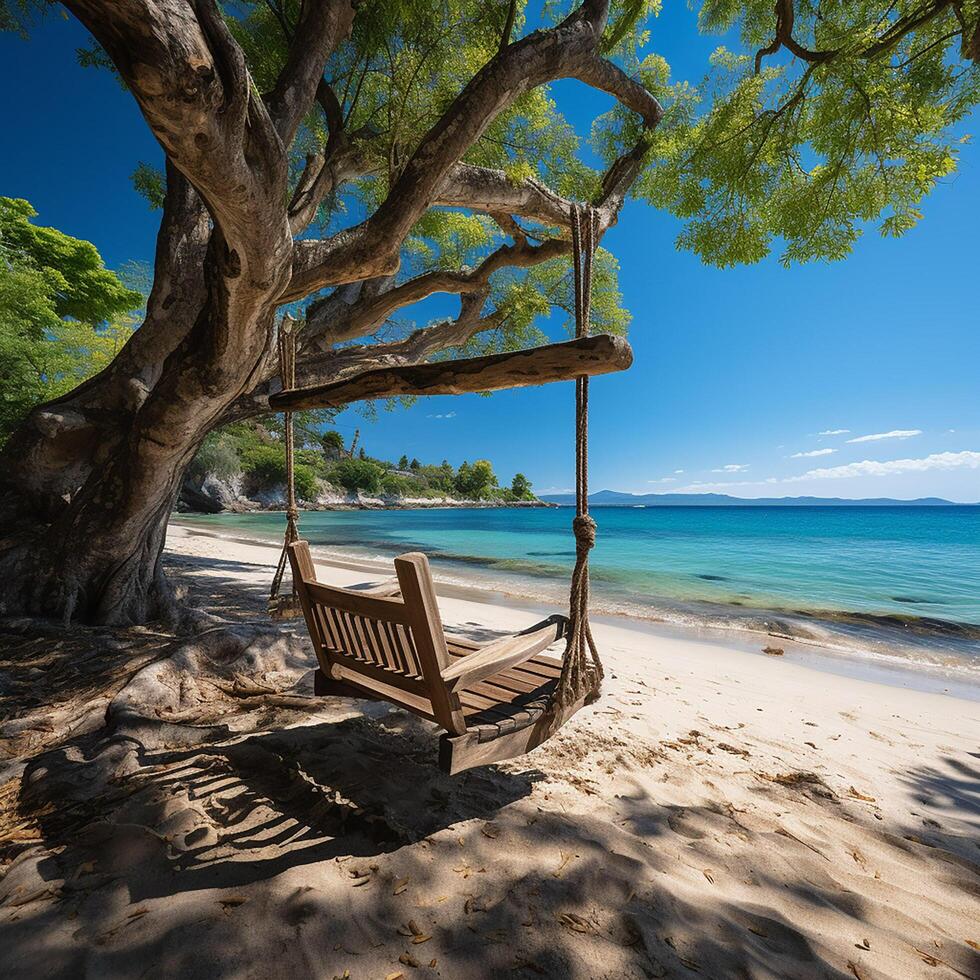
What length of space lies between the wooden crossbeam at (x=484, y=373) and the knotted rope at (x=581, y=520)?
0.20 meters

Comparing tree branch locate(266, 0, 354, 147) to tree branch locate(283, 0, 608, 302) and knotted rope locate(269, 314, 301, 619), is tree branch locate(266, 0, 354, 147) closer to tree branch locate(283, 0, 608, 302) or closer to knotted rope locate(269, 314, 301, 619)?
tree branch locate(283, 0, 608, 302)

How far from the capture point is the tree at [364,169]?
2.49m

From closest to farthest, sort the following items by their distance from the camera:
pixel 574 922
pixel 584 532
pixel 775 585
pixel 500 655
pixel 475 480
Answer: pixel 574 922 → pixel 500 655 → pixel 584 532 → pixel 775 585 → pixel 475 480

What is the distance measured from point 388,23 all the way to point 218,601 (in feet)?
25.5

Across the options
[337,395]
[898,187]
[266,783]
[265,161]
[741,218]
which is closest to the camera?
[266,783]

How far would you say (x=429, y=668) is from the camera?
1867mm

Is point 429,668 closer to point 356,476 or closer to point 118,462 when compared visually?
point 118,462

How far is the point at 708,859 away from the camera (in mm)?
1921

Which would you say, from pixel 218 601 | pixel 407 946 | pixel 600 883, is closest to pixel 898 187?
pixel 600 883

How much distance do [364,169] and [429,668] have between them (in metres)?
6.39

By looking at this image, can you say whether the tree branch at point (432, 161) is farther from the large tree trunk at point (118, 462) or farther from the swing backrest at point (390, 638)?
the swing backrest at point (390, 638)

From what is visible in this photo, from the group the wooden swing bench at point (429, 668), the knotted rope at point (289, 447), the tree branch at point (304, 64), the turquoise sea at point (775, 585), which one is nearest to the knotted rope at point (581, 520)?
the wooden swing bench at point (429, 668)

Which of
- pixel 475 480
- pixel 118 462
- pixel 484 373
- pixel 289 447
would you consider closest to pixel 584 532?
pixel 484 373

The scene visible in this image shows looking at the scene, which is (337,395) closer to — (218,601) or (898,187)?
(218,601)
